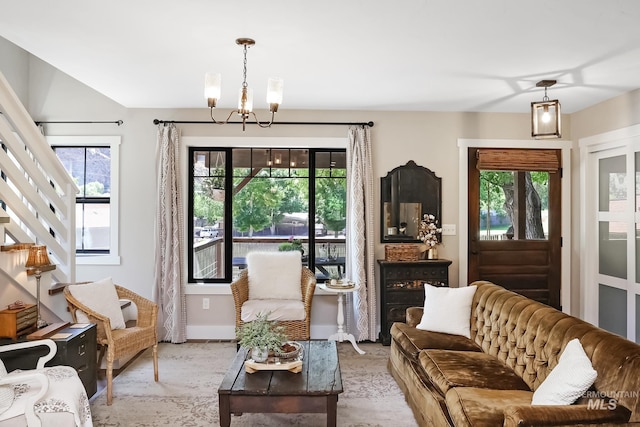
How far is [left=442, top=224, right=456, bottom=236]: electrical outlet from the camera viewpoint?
509 centimetres

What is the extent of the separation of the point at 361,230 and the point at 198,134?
2.13m

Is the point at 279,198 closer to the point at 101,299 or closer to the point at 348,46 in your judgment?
the point at 101,299

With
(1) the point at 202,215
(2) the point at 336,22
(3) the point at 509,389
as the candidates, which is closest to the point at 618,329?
(3) the point at 509,389

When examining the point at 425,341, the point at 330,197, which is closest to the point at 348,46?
the point at 425,341

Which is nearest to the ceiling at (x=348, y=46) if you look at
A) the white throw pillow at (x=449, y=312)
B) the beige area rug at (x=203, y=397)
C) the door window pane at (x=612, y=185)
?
the door window pane at (x=612, y=185)

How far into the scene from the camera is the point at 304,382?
2.67 metres

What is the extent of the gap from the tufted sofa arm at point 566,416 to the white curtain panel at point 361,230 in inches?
119

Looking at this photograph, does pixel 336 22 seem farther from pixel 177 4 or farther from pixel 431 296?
pixel 431 296

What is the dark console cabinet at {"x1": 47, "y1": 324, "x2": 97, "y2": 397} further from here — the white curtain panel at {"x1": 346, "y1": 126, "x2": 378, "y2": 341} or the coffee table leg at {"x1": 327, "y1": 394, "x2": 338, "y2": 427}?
the white curtain panel at {"x1": 346, "y1": 126, "x2": 378, "y2": 341}

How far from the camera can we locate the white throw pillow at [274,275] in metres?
4.69

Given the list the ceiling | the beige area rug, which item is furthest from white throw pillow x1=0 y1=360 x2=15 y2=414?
the ceiling

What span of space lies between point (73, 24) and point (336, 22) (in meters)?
1.66

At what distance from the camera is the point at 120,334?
346 centimetres

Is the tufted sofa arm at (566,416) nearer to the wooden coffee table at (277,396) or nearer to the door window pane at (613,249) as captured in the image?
the wooden coffee table at (277,396)
